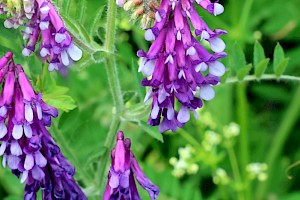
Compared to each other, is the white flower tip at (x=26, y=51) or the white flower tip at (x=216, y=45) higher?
the white flower tip at (x=216, y=45)

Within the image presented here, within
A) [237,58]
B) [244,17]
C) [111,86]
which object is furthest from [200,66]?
[244,17]

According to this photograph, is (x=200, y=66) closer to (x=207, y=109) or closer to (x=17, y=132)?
(x=17, y=132)

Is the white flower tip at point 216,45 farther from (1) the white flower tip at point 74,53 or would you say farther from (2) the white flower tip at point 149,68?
(1) the white flower tip at point 74,53

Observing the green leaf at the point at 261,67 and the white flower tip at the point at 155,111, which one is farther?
the green leaf at the point at 261,67

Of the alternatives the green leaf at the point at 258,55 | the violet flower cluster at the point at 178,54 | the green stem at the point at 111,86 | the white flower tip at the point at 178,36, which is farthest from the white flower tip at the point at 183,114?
the green leaf at the point at 258,55

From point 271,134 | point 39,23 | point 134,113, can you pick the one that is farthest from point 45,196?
point 271,134
